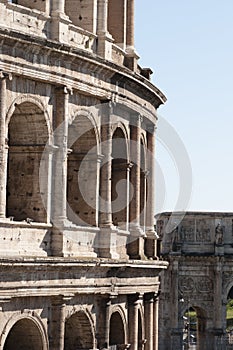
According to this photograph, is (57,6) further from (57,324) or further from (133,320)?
(133,320)

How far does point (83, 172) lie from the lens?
30.8 m

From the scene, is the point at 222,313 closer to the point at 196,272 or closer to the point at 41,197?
the point at 196,272

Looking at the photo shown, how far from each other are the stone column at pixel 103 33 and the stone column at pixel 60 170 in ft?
8.67

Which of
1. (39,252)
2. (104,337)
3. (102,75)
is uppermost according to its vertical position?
(102,75)

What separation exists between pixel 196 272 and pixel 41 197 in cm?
2966

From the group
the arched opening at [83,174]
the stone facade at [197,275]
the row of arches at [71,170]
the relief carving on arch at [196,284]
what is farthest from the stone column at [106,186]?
the relief carving on arch at [196,284]

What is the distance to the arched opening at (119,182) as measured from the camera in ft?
107

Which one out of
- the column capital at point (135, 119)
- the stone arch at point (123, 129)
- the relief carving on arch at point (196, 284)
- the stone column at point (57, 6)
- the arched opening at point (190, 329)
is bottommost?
the arched opening at point (190, 329)

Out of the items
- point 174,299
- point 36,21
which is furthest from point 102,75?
point 174,299

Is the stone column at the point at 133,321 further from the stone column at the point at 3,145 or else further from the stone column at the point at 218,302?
the stone column at the point at 218,302

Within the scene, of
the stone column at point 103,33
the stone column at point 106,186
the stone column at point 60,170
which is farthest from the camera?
the stone column at point 103,33

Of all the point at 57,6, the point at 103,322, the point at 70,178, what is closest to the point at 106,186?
the point at 70,178

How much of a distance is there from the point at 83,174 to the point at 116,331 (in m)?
4.89

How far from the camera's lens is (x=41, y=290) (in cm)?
2753
